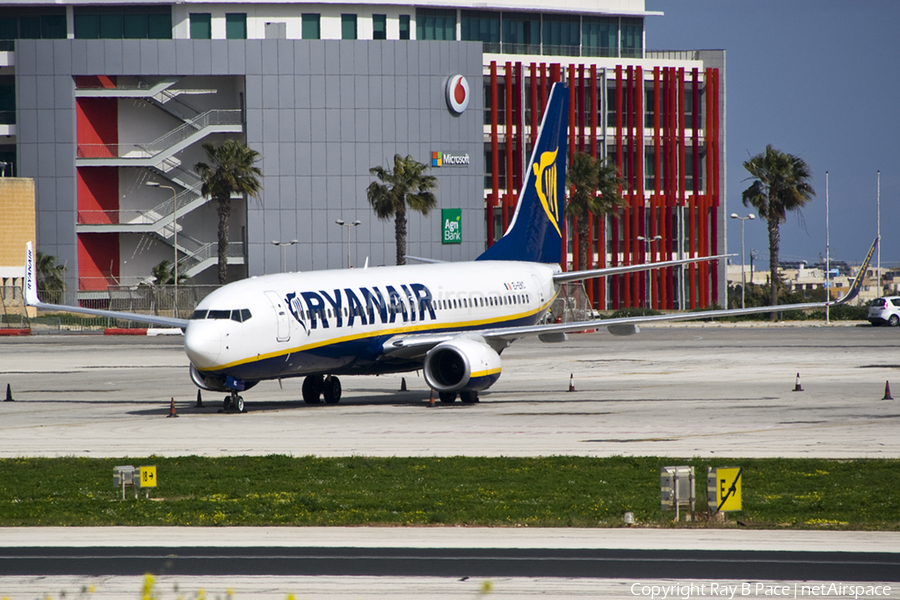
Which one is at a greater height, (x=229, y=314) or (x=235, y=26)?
(x=235, y=26)

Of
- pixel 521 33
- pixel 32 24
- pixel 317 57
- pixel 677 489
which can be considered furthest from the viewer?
pixel 521 33

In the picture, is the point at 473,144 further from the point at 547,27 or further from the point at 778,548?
the point at 778,548

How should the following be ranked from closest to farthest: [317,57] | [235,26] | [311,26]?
[317,57]
[235,26]
[311,26]

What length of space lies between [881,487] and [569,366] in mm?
33155

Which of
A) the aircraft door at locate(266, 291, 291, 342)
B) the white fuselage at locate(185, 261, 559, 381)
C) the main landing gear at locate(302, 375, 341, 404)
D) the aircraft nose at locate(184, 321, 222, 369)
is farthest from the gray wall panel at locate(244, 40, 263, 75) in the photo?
the aircraft nose at locate(184, 321, 222, 369)

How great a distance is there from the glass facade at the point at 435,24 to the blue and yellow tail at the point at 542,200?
66734mm

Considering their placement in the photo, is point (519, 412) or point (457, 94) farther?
point (457, 94)

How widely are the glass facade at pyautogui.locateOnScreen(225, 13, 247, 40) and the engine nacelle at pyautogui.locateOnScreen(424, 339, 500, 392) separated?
78190 millimetres

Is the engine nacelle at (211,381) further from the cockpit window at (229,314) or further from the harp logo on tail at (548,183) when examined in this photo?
the harp logo on tail at (548,183)

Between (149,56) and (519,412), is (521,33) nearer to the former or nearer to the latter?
(149,56)

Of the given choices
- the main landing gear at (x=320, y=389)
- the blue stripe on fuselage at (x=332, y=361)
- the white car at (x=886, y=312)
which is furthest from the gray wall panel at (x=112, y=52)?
the main landing gear at (x=320, y=389)

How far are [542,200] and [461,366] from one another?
586 inches

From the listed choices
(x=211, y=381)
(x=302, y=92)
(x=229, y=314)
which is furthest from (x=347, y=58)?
(x=211, y=381)

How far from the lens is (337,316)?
36.1 meters
